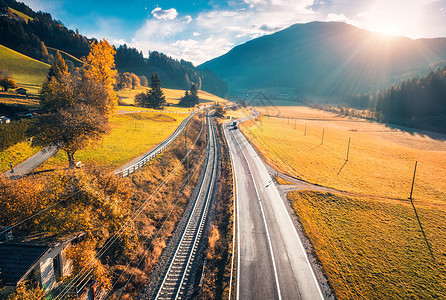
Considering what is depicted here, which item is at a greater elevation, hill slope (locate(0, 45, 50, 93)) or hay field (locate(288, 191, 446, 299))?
hill slope (locate(0, 45, 50, 93))

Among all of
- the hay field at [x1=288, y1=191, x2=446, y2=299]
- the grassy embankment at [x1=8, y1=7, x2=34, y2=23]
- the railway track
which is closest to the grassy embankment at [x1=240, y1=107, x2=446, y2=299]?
the hay field at [x1=288, y1=191, x2=446, y2=299]

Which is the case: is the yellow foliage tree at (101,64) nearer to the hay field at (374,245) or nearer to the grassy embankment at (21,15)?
the hay field at (374,245)

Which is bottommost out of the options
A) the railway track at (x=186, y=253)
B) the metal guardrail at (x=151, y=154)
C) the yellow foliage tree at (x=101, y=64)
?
the railway track at (x=186, y=253)

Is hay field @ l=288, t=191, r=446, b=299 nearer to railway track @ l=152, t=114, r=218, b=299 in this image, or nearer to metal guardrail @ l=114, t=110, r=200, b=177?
railway track @ l=152, t=114, r=218, b=299

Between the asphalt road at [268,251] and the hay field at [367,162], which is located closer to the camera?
the asphalt road at [268,251]

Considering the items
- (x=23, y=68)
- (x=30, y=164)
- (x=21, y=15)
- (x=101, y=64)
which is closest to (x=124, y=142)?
(x=30, y=164)

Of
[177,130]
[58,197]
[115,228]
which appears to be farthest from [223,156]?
[58,197]

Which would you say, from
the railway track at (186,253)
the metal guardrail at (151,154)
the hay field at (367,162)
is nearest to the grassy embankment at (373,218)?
the hay field at (367,162)

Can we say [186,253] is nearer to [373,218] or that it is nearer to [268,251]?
[268,251]
